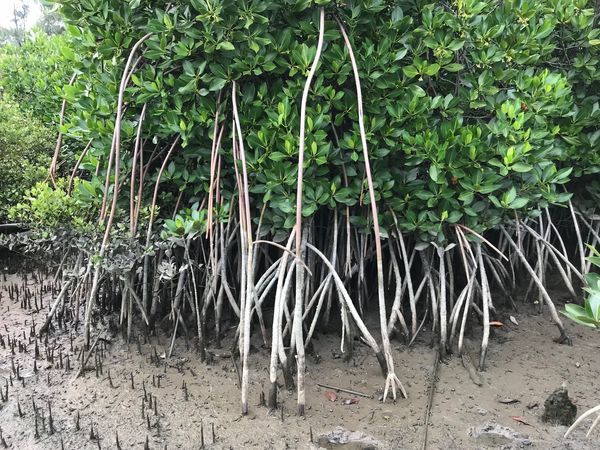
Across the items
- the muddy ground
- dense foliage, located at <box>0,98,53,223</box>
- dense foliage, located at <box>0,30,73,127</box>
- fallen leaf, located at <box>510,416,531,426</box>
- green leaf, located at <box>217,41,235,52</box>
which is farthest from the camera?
dense foliage, located at <box>0,30,73,127</box>

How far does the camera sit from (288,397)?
104 inches

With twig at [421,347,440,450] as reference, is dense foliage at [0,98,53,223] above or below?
above

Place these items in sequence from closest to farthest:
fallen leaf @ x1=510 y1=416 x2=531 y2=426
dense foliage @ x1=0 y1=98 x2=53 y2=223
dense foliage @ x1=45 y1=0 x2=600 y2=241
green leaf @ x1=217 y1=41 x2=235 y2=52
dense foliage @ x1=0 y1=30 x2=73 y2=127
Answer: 1. fallen leaf @ x1=510 y1=416 x2=531 y2=426
2. green leaf @ x1=217 y1=41 x2=235 y2=52
3. dense foliage @ x1=45 y1=0 x2=600 y2=241
4. dense foliage @ x1=0 y1=98 x2=53 y2=223
5. dense foliage @ x1=0 y1=30 x2=73 y2=127

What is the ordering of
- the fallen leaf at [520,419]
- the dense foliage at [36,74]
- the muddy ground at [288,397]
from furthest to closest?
the dense foliage at [36,74] < the fallen leaf at [520,419] < the muddy ground at [288,397]

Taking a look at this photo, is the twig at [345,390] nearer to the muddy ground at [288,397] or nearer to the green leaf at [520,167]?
the muddy ground at [288,397]

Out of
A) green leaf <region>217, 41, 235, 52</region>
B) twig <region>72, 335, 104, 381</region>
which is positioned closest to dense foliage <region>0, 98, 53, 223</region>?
twig <region>72, 335, 104, 381</region>

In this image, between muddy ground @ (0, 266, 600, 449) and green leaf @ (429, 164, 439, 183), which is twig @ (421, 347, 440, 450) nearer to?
muddy ground @ (0, 266, 600, 449)

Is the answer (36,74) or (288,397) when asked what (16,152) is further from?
(288,397)

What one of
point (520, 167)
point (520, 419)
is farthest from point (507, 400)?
point (520, 167)

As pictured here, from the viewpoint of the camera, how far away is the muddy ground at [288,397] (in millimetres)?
2389

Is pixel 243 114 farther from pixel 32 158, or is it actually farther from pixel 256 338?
pixel 32 158

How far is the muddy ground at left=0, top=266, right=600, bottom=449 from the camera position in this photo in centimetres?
239

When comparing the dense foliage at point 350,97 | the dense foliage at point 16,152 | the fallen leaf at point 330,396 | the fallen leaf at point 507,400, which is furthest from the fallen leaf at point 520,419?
the dense foliage at point 16,152

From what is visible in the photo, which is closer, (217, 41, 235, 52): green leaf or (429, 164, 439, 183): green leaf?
(217, 41, 235, 52): green leaf
